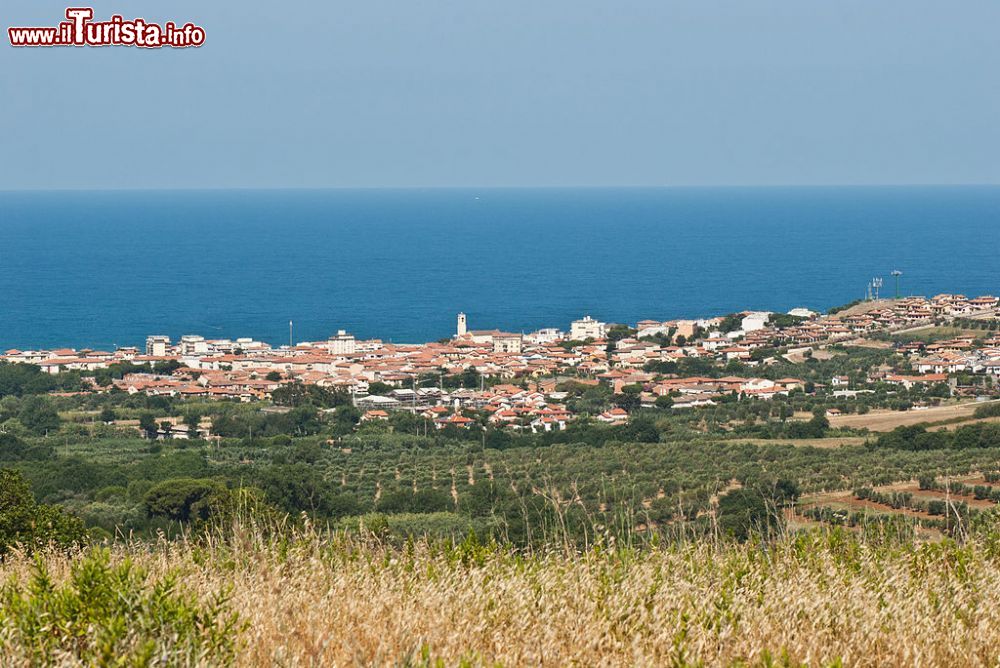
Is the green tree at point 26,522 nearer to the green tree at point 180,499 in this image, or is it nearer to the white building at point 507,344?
the green tree at point 180,499

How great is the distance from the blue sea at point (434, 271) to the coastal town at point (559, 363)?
12589 mm

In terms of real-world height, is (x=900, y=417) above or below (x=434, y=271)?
below

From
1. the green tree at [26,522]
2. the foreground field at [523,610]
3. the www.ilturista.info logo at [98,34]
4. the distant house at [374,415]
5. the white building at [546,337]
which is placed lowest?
the distant house at [374,415]

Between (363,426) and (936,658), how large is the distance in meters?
27.2

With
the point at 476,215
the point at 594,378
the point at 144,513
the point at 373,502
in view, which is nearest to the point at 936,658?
the point at 144,513

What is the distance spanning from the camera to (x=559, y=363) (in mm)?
40812

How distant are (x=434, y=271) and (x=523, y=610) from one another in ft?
290

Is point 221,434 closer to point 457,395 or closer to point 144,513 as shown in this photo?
point 457,395

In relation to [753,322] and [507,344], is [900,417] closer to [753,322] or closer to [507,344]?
[507,344]

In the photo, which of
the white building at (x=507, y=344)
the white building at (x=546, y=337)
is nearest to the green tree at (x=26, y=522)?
the white building at (x=507, y=344)

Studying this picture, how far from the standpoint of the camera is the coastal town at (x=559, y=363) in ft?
110

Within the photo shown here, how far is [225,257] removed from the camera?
102 meters

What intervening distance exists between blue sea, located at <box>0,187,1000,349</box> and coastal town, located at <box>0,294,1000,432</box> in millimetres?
12589

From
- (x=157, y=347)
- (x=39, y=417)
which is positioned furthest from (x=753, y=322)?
(x=39, y=417)
